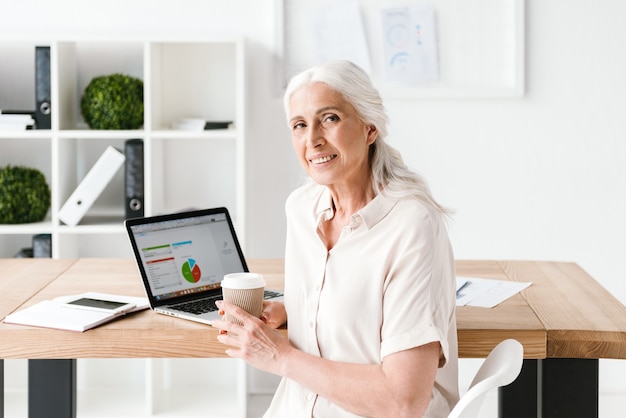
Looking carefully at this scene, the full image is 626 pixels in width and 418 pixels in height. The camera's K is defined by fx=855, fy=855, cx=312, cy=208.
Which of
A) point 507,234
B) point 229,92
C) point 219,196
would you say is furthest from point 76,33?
point 507,234

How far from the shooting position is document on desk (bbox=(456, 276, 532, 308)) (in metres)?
2.13

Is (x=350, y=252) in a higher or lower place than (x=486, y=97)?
lower

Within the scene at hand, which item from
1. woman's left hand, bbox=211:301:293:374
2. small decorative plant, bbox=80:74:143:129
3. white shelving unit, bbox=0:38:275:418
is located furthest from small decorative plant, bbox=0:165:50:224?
woman's left hand, bbox=211:301:293:374

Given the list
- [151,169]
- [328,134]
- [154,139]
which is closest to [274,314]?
[328,134]

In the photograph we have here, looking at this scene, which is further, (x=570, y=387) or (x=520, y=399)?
(x=520, y=399)

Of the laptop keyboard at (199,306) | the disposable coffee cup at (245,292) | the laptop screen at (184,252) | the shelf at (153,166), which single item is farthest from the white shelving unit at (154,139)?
the disposable coffee cup at (245,292)

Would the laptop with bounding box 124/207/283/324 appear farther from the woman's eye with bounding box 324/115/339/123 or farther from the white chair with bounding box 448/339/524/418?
the white chair with bounding box 448/339/524/418

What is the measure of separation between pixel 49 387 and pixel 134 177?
146 centimetres

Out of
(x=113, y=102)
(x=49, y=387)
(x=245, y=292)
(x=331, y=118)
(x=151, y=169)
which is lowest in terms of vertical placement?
(x=49, y=387)

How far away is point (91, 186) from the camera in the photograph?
3504mm

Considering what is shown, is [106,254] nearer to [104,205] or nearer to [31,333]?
[104,205]

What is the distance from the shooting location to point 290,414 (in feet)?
5.97

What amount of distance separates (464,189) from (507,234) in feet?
0.92

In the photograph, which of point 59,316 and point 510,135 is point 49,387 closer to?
point 59,316
